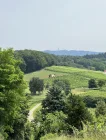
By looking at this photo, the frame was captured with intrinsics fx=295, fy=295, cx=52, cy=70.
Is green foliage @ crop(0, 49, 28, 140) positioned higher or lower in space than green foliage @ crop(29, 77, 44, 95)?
higher

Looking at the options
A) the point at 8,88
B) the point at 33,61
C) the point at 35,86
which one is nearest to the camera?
the point at 8,88

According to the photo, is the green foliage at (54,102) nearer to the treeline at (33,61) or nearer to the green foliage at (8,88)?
the green foliage at (8,88)

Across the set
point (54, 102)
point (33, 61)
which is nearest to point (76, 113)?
point (54, 102)

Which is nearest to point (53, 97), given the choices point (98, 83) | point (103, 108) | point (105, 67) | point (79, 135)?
point (103, 108)

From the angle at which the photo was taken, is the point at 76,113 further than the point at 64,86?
No

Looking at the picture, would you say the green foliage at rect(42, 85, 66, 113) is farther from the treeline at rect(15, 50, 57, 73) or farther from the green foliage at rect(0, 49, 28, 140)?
the treeline at rect(15, 50, 57, 73)

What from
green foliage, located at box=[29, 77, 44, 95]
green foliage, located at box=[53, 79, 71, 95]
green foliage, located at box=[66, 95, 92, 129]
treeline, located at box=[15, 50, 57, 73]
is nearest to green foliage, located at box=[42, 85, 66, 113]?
green foliage, located at box=[66, 95, 92, 129]

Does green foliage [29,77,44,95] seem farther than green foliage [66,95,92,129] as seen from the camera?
Yes

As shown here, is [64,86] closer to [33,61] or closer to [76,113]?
[33,61]

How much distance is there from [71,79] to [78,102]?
89.6 meters

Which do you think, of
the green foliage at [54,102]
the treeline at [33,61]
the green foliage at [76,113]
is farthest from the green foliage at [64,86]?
the green foliage at [76,113]

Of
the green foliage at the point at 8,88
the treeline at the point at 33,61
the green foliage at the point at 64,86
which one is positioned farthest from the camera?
the treeline at the point at 33,61

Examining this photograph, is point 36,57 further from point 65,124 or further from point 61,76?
point 65,124

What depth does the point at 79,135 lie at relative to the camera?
23.3 feet
